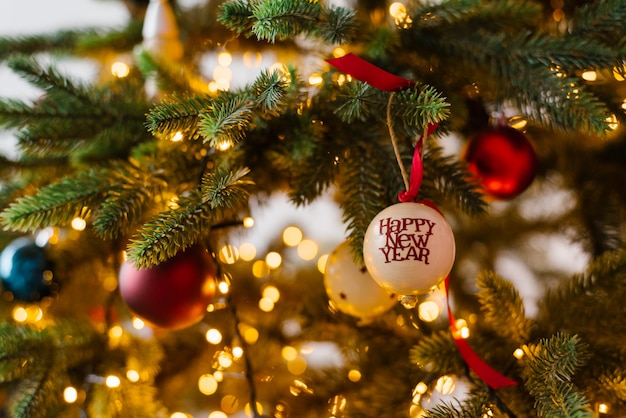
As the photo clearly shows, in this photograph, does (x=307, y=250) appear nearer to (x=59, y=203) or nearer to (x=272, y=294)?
(x=272, y=294)

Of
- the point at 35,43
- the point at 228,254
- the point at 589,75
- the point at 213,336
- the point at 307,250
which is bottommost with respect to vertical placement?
the point at 307,250

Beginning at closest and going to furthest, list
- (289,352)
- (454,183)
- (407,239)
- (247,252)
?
(407,239) → (454,183) → (289,352) → (247,252)

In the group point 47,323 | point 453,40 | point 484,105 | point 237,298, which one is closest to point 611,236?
point 484,105

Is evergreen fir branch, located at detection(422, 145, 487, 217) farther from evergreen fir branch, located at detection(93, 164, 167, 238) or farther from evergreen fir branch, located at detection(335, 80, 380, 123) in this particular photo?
evergreen fir branch, located at detection(93, 164, 167, 238)

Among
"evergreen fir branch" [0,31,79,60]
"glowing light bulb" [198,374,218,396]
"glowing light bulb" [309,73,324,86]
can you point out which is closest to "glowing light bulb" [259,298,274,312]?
"glowing light bulb" [198,374,218,396]

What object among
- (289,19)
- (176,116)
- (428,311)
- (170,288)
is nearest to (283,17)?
(289,19)

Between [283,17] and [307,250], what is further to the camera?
[307,250]
